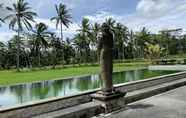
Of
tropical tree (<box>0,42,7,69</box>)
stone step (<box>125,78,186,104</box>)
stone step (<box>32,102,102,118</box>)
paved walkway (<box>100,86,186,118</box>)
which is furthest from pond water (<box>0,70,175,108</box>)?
tropical tree (<box>0,42,7,69</box>)

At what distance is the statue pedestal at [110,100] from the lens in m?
5.50

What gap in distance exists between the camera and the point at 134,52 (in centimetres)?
5609

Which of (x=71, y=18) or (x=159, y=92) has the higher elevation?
(x=71, y=18)

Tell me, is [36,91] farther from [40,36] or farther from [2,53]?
[2,53]

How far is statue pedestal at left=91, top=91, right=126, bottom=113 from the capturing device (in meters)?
5.50

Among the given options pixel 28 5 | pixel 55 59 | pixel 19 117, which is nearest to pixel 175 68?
pixel 19 117

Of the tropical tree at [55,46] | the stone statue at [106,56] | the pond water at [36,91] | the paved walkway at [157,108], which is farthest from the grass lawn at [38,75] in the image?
the tropical tree at [55,46]

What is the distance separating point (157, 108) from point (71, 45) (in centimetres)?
4572

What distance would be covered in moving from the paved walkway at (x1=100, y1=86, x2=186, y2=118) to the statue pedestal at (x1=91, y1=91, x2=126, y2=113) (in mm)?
184

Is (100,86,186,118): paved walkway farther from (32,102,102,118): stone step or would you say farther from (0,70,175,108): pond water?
(0,70,175,108): pond water

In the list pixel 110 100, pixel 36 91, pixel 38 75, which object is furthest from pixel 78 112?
pixel 38 75

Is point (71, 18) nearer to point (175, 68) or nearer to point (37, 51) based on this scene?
point (37, 51)

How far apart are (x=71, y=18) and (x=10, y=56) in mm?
15350

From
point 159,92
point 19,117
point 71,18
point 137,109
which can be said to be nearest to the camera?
point 19,117
